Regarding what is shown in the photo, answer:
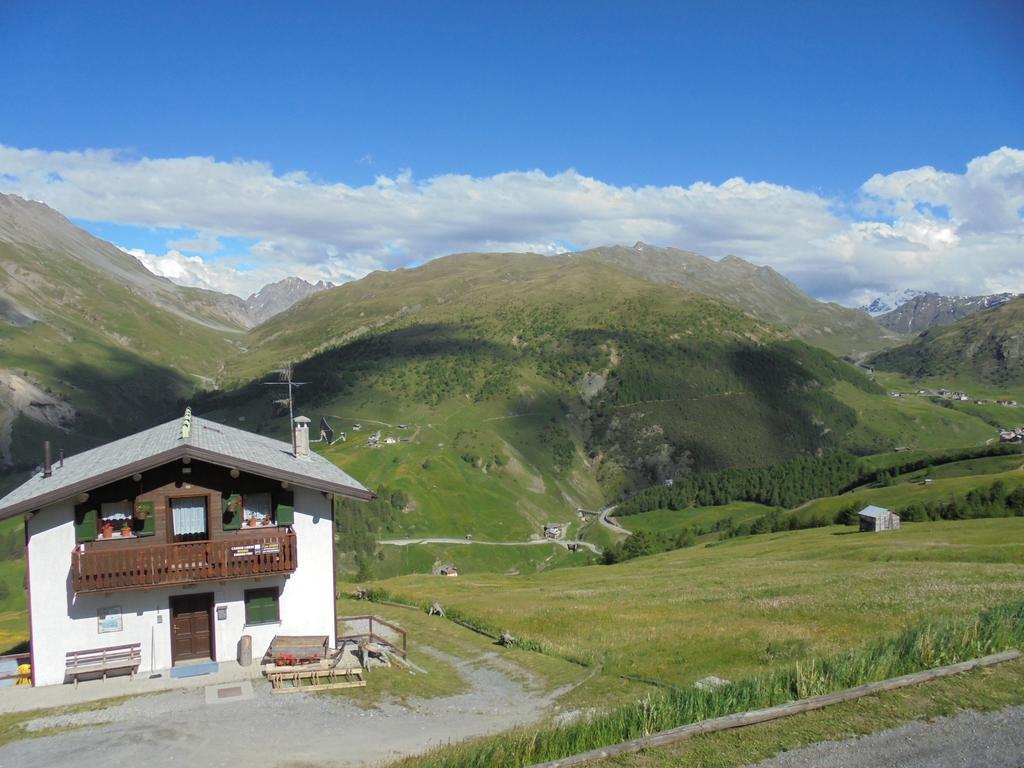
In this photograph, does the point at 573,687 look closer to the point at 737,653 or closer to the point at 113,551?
the point at 737,653

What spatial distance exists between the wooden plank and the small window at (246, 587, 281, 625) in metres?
22.1

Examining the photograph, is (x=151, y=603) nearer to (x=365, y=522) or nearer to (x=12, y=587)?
(x=12, y=587)

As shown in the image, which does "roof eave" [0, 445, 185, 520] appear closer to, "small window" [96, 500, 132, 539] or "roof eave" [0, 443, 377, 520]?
Answer: "roof eave" [0, 443, 377, 520]

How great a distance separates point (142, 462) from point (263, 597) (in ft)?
25.9

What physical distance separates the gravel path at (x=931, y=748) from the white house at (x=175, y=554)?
77.2 feet

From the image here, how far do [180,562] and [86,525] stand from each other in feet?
13.8

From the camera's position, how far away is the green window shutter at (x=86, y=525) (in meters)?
30.0

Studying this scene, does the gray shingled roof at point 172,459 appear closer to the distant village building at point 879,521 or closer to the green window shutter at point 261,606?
the green window shutter at point 261,606

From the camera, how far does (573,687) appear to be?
2698 centimetres

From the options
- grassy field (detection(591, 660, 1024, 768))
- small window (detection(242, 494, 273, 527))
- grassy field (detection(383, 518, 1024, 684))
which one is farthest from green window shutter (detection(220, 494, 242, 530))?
grassy field (detection(591, 660, 1024, 768))

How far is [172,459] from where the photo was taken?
1203 inches

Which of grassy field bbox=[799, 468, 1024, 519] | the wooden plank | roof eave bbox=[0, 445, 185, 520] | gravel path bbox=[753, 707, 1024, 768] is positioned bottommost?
grassy field bbox=[799, 468, 1024, 519]

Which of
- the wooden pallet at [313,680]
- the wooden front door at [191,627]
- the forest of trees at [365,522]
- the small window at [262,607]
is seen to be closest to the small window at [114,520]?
the wooden front door at [191,627]

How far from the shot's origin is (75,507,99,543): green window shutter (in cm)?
3005
